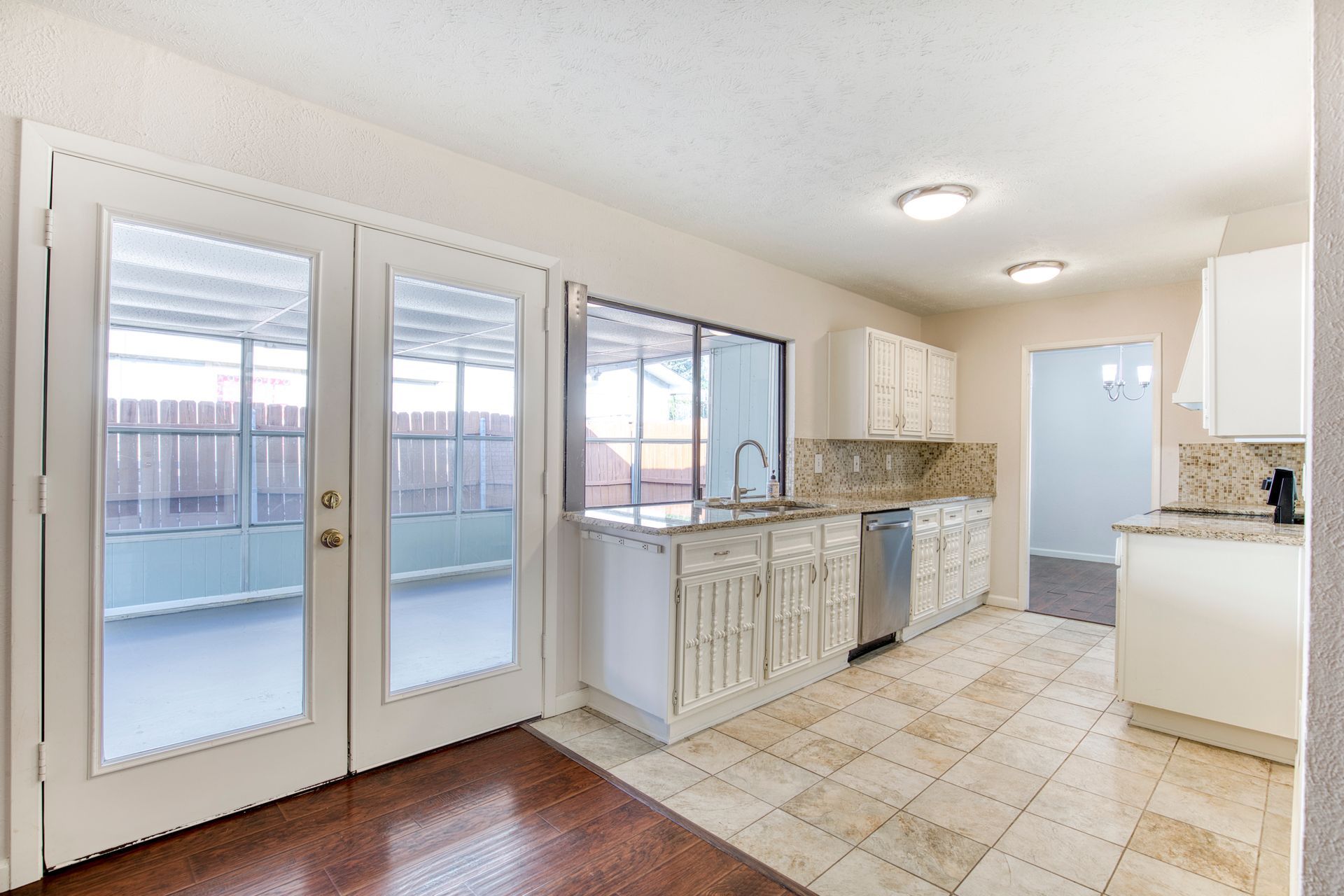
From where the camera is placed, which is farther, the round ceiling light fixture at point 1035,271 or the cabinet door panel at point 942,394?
A: the cabinet door panel at point 942,394

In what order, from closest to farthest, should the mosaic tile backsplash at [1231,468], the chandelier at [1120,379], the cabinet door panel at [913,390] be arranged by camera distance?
the mosaic tile backsplash at [1231,468] < the cabinet door panel at [913,390] < the chandelier at [1120,379]

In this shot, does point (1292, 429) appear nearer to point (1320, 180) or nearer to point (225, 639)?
point (1320, 180)

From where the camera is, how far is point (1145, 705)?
2955 millimetres

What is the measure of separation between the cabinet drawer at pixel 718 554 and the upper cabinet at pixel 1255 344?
78.8 inches

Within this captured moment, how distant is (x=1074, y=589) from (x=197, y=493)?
6.61 meters

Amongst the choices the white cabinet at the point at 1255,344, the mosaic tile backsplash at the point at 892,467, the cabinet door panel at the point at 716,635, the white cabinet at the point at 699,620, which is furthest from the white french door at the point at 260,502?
the white cabinet at the point at 1255,344

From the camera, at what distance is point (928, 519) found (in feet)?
14.4

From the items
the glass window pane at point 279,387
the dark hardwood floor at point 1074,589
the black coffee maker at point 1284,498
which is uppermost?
the glass window pane at point 279,387

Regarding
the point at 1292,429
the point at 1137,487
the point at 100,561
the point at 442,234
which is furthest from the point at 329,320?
the point at 1137,487

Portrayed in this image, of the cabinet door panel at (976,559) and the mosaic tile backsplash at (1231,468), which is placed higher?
the mosaic tile backsplash at (1231,468)

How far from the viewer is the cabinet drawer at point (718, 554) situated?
2.70 metres

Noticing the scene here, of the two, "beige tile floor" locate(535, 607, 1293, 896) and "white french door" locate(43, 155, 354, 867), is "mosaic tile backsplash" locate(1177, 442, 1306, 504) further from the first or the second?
"white french door" locate(43, 155, 354, 867)

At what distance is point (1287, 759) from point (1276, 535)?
949 mm

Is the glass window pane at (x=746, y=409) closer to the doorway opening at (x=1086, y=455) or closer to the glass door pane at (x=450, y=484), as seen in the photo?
the glass door pane at (x=450, y=484)
